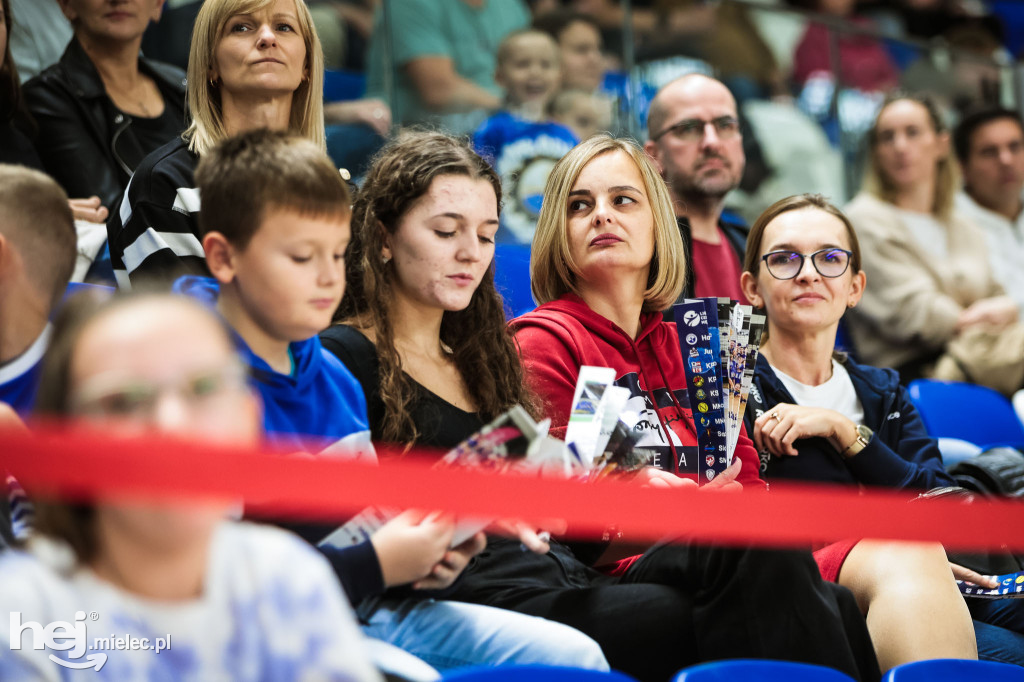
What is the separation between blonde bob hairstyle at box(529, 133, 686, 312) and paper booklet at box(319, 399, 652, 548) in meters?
0.64

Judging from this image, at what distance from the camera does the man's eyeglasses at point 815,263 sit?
8.13ft

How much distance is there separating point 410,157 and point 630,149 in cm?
61

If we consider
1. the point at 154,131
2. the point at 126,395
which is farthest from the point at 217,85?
the point at 126,395

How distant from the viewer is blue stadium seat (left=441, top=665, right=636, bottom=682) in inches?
49.7

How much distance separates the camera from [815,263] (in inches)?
→ 97.5

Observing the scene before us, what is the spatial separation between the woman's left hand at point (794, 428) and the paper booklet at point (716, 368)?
0.27 metres

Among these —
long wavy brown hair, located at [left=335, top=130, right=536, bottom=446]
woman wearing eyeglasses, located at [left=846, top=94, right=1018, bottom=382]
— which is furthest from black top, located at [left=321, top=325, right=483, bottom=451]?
woman wearing eyeglasses, located at [left=846, top=94, right=1018, bottom=382]

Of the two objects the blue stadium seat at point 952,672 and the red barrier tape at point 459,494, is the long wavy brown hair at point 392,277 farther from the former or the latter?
the blue stadium seat at point 952,672

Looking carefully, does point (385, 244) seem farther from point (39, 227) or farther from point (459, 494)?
point (459, 494)

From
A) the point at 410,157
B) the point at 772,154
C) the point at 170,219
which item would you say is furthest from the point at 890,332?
the point at 170,219

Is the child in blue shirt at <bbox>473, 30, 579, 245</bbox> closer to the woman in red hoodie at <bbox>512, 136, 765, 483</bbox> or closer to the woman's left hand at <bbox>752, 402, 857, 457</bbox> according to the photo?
the woman in red hoodie at <bbox>512, 136, 765, 483</bbox>

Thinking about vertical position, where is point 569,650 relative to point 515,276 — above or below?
below

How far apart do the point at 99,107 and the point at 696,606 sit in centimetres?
178

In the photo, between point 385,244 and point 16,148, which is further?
point 16,148
